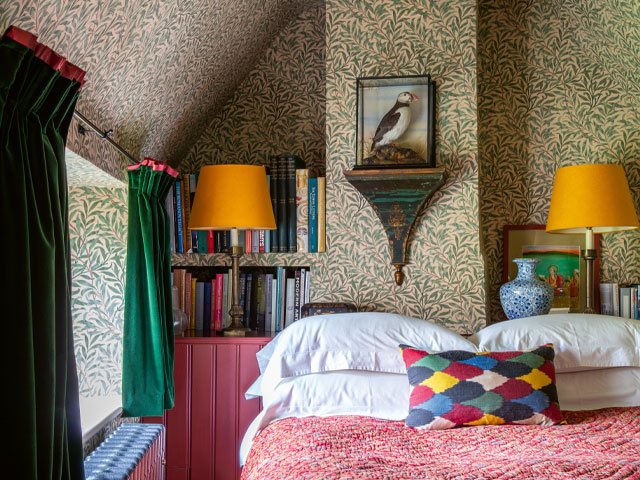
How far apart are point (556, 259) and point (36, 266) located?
2.37 metres

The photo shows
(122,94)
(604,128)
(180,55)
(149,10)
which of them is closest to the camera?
(149,10)

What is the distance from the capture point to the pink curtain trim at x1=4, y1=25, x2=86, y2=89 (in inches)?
43.4

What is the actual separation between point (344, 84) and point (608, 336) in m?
1.53

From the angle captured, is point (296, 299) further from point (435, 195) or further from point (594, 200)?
point (594, 200)

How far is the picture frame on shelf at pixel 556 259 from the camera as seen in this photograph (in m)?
2.77

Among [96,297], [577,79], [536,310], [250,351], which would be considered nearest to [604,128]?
[577,79]

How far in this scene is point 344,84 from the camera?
104 inches

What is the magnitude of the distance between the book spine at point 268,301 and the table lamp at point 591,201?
1.32 meters

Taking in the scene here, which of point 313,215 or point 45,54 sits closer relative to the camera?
point 45,54

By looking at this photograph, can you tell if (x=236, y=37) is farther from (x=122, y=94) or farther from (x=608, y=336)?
(x=608, y=336)

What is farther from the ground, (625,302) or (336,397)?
(625,302)

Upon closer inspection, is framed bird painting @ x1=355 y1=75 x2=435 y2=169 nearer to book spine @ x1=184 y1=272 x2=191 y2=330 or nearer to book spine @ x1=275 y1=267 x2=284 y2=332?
book spine @ x1=275 y1=267 x2=284 y2=332

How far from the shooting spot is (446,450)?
61.5 inches

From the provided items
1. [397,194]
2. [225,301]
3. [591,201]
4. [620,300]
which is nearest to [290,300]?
[225,301]
